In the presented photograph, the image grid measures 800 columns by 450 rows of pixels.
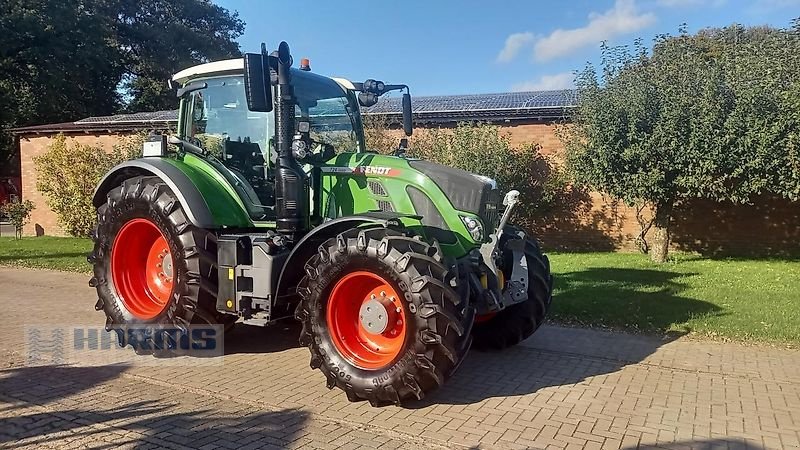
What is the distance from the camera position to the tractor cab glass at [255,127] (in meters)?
6.11

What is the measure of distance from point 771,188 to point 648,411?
963 cm

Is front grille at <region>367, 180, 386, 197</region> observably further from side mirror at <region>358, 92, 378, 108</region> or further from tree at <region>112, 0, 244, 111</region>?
tree at <region>112, 0, 244, 111</region>

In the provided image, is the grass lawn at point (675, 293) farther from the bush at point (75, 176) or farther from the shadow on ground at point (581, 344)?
the bush at point (75, 176)

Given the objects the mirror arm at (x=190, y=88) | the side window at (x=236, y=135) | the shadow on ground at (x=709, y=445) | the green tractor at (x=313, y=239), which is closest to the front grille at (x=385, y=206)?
the green tractor at (x=313, y=239)

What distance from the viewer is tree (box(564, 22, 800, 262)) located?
12.0 m

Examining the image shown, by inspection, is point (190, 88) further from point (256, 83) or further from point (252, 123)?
point (256, 83)

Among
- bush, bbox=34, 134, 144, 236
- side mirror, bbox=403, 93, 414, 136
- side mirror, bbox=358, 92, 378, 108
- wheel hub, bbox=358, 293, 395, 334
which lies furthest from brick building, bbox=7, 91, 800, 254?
wheel hub, bbox=358, 293, 395, 334

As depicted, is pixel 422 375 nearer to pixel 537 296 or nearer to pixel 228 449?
pixel 228 449

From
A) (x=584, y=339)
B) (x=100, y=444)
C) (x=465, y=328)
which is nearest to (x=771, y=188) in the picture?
(x=584, y=339)

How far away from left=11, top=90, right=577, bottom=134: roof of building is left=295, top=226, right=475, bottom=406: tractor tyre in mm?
8098

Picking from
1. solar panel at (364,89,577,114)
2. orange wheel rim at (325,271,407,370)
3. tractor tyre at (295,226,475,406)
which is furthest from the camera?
solar panel at (364,89,577,114)

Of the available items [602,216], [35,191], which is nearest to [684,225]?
[602,216]

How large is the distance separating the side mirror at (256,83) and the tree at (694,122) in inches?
366

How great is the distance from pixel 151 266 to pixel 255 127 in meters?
1.91
